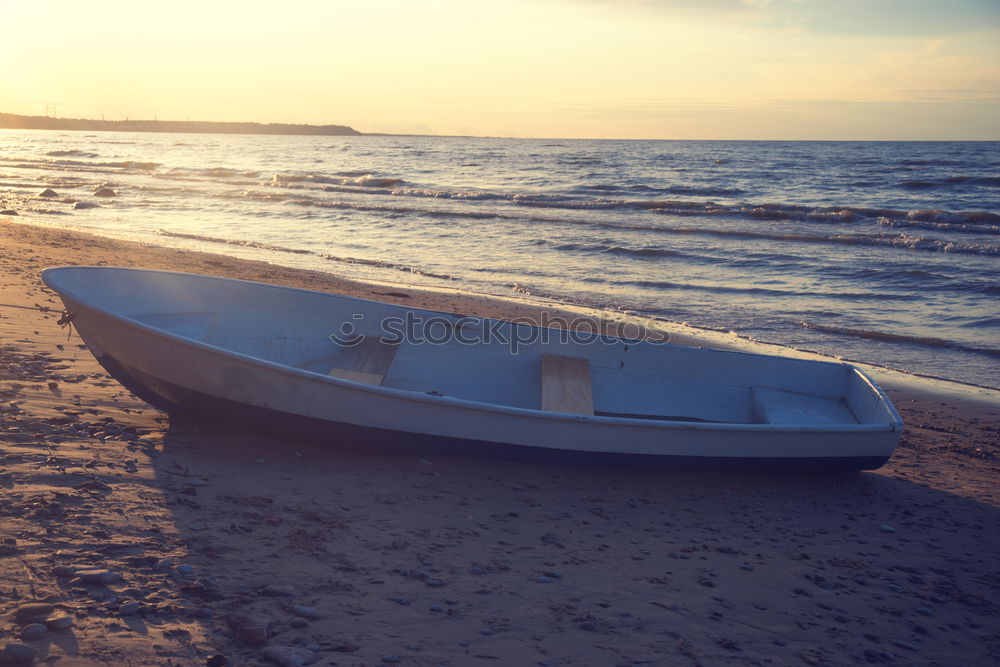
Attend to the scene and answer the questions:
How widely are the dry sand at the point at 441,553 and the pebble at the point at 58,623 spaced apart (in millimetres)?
22

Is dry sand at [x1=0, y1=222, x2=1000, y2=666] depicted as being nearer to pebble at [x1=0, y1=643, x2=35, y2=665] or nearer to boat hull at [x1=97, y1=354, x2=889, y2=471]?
pebble at [x1=0, y1=643, x2=35, y2=665]

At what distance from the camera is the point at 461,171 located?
38.4 meters

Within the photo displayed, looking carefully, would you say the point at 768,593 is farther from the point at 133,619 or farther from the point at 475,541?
the point at 133,619

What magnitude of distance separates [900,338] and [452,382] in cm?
663

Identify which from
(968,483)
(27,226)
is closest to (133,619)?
(968,483)

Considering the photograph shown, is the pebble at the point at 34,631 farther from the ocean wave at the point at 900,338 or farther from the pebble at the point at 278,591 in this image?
the ocean wave at the point at 900,338

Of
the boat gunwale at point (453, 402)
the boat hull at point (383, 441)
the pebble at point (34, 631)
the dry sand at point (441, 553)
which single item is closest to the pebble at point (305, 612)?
the dry sand at point (441, 553)

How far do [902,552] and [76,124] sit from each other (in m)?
155

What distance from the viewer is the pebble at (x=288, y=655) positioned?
2.61 metres

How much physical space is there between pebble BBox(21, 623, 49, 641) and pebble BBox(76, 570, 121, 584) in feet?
1.13

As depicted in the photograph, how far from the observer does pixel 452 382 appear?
20.0ft

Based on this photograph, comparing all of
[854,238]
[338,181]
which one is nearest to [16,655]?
[854,238]

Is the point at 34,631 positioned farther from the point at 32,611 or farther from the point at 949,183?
the point at 949,183

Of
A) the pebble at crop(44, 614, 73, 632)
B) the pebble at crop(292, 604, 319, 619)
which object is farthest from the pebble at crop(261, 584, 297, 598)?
the pebble at crop(44, 614, 73, 632)
